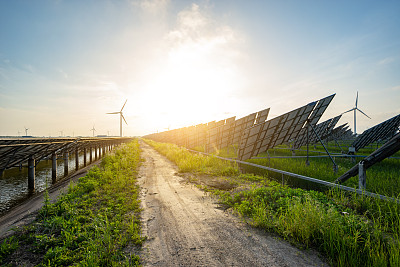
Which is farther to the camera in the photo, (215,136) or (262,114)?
(215,136)

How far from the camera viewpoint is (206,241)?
421 cm

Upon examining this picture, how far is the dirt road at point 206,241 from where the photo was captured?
349 centimetres

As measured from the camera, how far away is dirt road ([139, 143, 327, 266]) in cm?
349

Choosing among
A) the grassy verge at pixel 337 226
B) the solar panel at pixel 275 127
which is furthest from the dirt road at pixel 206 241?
the solar panel at pixel 275 127

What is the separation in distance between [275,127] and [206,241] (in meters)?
11.8

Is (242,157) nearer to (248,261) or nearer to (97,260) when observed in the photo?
(248,261)

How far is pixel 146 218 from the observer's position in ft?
18.3

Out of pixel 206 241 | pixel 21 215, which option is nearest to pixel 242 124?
pixel 206 241

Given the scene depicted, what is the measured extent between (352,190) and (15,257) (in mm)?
10048

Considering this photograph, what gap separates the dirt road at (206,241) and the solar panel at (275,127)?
312 inches

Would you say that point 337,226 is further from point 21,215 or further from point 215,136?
point 215,136

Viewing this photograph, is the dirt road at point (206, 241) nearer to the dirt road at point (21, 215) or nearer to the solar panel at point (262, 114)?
the dirt road at point (21, 215)

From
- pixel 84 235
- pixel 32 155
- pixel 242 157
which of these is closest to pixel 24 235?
pixel 84 235

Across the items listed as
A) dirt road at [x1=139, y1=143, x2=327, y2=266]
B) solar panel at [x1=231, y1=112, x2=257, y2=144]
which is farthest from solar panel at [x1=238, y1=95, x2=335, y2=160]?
dirt road at [x1=139, y1=143, x2=327, y2=266]
